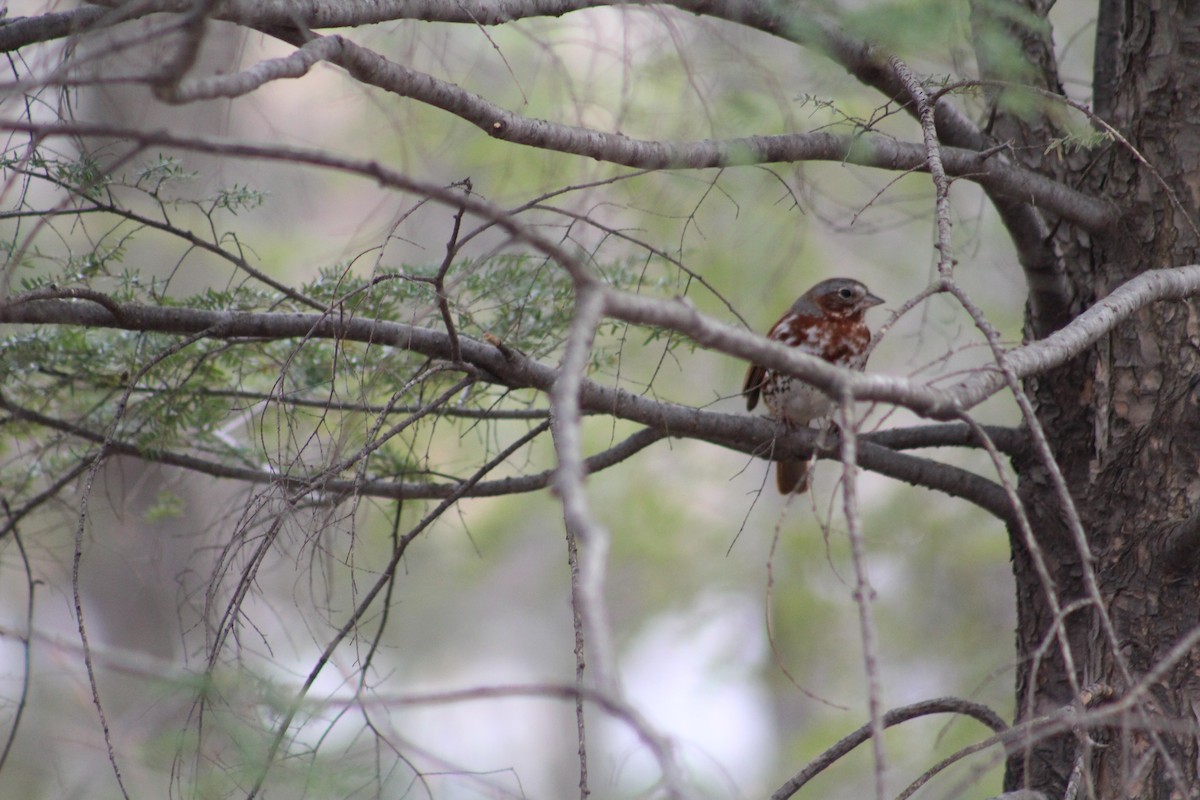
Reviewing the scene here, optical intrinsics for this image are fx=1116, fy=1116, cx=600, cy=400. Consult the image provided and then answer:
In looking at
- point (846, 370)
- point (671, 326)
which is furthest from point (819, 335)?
point (671, 326)

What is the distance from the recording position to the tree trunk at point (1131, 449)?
2582 millimetres

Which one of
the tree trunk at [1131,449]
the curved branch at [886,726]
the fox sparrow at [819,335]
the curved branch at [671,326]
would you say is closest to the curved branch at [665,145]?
the tree trunk at [1131,449]

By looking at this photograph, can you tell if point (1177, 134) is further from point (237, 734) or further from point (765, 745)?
point (765, 745)

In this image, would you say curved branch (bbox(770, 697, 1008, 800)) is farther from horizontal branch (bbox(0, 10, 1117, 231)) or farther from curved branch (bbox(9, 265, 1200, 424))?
horizontal branch (bbox(0, 10, 1117, 231))

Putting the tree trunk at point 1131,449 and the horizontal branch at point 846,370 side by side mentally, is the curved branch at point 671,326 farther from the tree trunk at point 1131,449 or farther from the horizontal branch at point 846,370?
the tree trunk at point 1131,449

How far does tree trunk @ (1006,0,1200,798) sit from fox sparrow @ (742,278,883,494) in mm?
1211

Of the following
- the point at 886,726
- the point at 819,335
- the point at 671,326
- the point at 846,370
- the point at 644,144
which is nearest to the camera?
the point at 671,326

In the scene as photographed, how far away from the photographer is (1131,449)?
276 cm

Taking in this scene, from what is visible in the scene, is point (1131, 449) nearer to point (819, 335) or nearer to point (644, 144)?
point (644, 144)

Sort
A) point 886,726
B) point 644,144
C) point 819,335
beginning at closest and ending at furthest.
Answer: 1. point 644,144
2. point 886,726
3. point 819,335

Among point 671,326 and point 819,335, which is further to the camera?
point 819,335

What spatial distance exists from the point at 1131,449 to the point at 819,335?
1.78m

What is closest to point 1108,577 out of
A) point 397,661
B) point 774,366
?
point 774,366

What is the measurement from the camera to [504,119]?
7.41 ft
